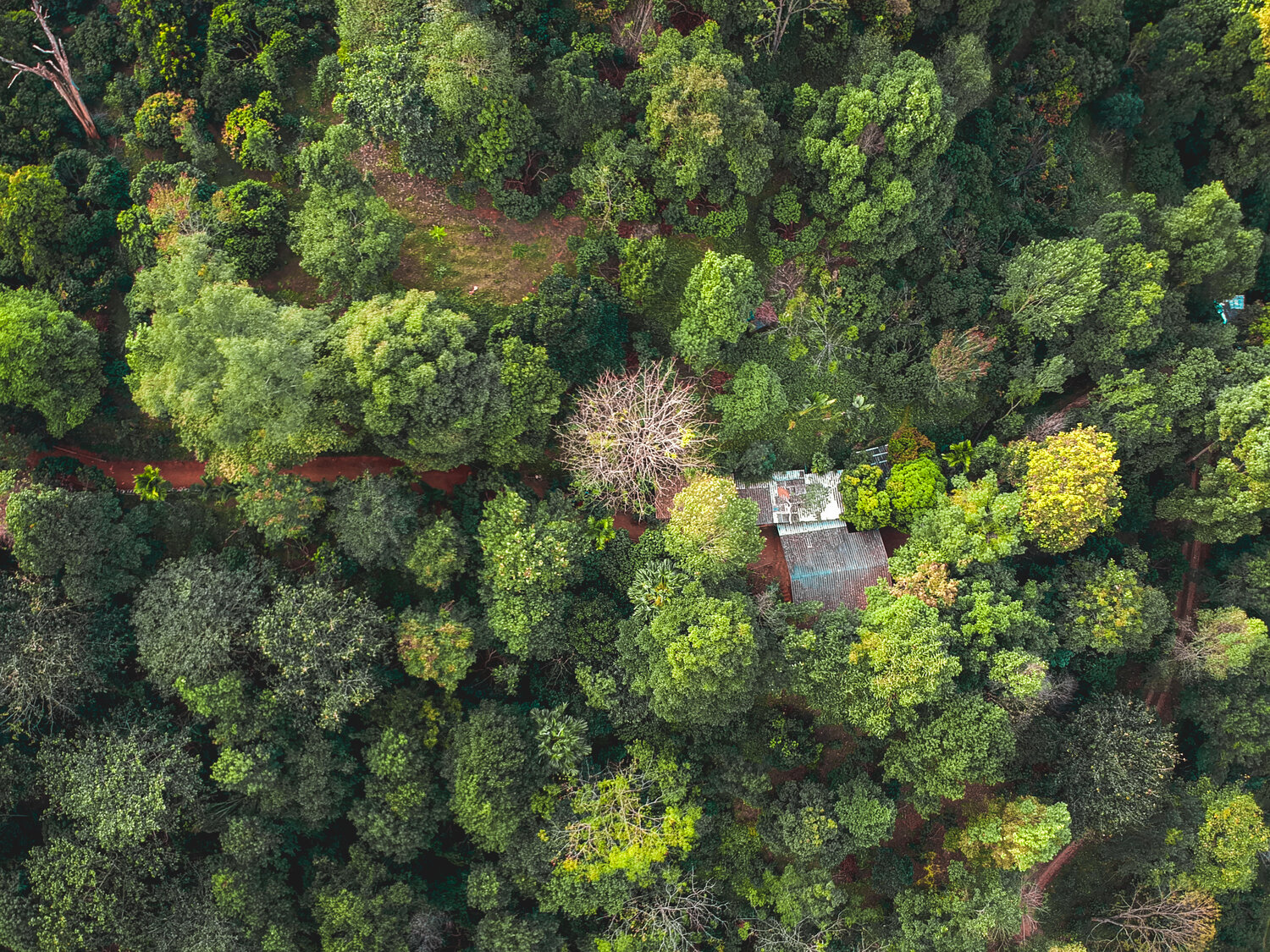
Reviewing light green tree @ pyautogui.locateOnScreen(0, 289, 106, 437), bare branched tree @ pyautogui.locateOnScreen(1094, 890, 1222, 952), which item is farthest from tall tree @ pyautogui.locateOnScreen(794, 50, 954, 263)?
bare branched tree @ pyautogui.locateOnScreen(1094, 890, 1222, 952)

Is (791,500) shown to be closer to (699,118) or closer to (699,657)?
(699,657)

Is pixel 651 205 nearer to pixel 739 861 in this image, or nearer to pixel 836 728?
pixel 836 728

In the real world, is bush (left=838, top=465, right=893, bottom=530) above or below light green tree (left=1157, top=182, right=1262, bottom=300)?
below

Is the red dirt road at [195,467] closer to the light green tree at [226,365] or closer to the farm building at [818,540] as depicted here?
the light green tree at [226,365]

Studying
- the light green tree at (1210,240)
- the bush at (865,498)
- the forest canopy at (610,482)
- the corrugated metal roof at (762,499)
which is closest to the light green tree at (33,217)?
the forest canopy at (610,482)

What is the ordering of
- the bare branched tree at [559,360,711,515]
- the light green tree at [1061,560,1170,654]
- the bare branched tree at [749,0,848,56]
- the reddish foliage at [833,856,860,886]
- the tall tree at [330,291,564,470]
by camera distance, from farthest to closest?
the reddish foliage at [833,856,860,886] → the bare branched tree at [749,0,848,56] → the light green tree at [1061,560,1170,654] → the bare branched tree at [559,360,711,515] → the tall tree at [330,291,564,470]

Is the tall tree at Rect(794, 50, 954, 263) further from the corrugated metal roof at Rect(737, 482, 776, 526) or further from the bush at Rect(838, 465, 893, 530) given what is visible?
the corrugated metal roof at Rect(737, 482, 776, 526)

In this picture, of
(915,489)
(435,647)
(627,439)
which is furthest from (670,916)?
(915,489)
